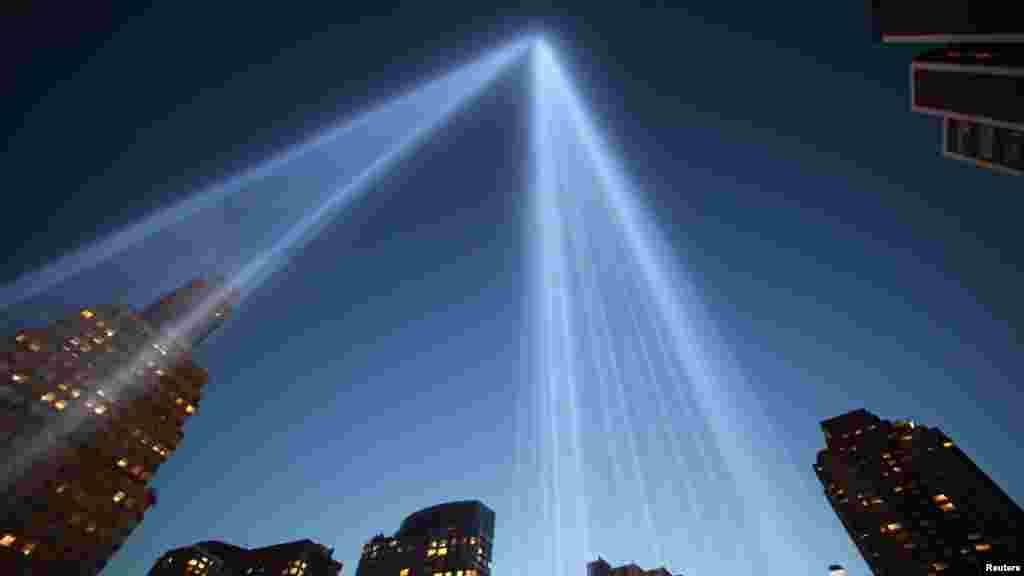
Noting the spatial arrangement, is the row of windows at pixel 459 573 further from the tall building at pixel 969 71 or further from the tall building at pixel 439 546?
the tall building at pixel 969 71

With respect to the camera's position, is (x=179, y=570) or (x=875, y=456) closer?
(x=875, y=456)

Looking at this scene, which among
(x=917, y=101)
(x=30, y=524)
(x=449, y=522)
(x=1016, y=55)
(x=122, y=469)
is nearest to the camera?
(x=1016, y=55)

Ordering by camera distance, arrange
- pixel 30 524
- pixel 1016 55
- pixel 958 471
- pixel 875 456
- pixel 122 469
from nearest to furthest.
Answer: pixel 1016 55
pixel 30 524
pixel 122 469
pixel 958 471
pixel 875 456

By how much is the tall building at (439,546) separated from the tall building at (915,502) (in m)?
93.7

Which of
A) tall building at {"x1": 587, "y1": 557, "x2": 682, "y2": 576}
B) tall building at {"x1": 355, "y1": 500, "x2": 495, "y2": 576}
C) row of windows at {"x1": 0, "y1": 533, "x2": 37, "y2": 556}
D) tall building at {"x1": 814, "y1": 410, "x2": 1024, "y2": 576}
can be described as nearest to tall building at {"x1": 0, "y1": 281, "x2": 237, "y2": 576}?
row of windows at {"x1": 0, "y1": 533, "x2": 37, "y2": 556}

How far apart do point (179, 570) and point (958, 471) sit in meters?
194

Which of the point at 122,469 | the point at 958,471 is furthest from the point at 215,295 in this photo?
the point at 958,471

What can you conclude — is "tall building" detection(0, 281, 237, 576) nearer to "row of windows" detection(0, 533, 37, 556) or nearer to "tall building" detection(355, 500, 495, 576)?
"row of windows" detection(0, 533, 37, 556)

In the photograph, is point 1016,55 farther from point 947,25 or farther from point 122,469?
point 122,469

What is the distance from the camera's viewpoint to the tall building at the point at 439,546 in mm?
128500

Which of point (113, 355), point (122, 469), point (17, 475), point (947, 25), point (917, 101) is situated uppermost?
point (917, 101)

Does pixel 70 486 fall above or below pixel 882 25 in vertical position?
below

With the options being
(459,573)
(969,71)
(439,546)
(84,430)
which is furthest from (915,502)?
(84,430)

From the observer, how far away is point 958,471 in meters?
108
